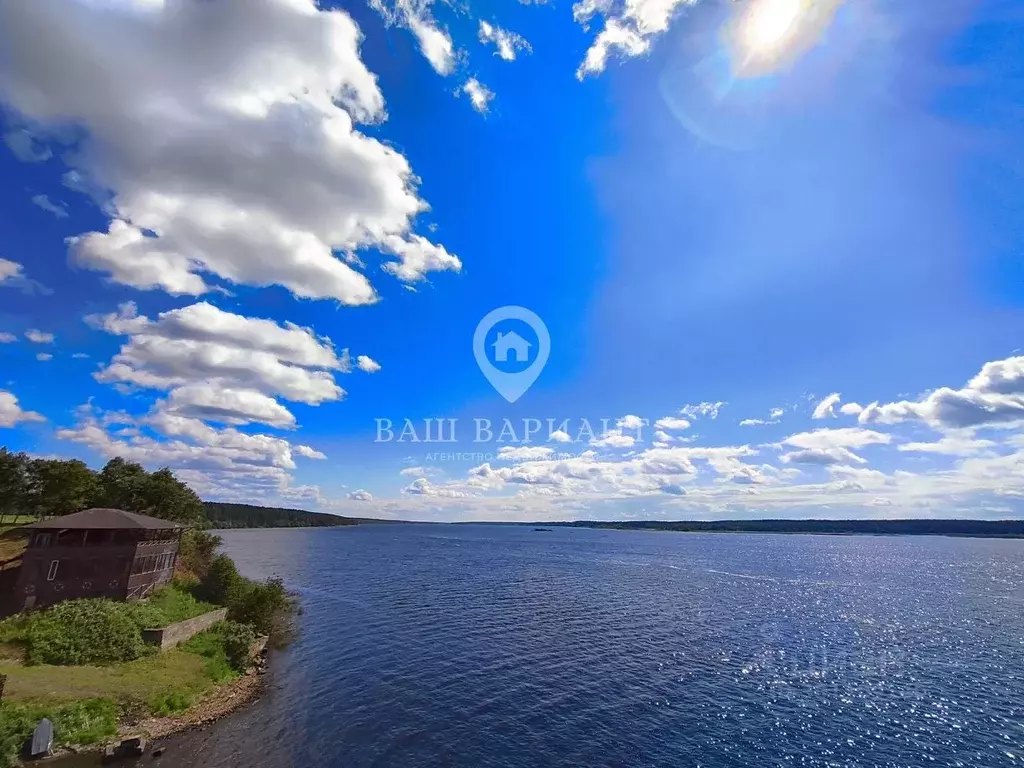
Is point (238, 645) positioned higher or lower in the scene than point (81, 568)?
lower

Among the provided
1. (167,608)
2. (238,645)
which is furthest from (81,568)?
(238,645)

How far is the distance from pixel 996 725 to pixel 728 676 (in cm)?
1712

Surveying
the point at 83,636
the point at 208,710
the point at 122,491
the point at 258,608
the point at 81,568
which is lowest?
the point at 208,710

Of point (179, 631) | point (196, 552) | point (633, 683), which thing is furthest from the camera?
point (196, 552)

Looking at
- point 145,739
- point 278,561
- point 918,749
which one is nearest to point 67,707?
point 145,739

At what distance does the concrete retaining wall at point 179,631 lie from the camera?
40.3 m

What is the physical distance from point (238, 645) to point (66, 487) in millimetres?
56366

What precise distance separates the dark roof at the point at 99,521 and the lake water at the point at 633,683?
63.6 feet

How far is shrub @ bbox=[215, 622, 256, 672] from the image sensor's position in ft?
138

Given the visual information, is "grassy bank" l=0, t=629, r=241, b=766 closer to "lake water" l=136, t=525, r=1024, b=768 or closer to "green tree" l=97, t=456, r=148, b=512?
"lake water" l=136, t=525, r=1024, b=768

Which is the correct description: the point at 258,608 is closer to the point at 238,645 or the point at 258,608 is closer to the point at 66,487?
the point at 238,645

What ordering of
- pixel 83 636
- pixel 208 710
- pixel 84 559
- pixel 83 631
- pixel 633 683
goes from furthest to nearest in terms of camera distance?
pixel 84 559, pixel 633 683, pixel 83 631, pixel 83 636, pixel 208 710

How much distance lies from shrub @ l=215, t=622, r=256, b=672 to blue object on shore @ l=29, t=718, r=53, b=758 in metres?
16.3

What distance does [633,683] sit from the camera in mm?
41312
